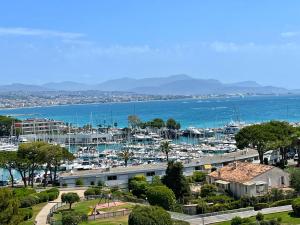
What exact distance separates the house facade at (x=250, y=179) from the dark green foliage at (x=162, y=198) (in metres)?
7.94

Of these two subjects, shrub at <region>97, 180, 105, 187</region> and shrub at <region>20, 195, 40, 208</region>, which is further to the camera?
shrub at <region>97, 180, 105, 187</region>

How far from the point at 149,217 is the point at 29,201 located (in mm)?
17200

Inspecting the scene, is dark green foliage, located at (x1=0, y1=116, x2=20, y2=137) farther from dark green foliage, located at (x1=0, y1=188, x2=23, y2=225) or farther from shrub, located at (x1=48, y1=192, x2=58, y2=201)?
dark green foliage, located at (x1=0, y1=188, x2=23, y2=225)

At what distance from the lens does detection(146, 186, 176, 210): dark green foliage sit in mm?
39719

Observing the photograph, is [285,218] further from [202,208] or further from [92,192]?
[92,192]

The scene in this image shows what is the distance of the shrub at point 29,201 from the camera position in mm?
42750

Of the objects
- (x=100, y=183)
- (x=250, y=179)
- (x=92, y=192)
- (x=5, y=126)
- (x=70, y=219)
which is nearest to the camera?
(x=70, y=219)

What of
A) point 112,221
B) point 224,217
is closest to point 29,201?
point 112,221

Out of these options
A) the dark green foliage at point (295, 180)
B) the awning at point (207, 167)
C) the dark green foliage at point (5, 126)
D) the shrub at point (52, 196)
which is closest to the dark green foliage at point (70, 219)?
the shrub at point (52, 196)

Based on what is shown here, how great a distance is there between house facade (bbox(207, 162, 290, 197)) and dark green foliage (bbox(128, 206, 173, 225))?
16.3 m

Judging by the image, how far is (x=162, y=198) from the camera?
39719mm

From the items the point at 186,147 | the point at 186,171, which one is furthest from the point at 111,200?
the point at 186,147

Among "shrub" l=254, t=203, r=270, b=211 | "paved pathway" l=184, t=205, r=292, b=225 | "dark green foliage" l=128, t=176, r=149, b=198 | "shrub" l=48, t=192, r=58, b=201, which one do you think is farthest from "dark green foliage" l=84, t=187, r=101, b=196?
"shrub" l=254, t=203, r=270, b=211

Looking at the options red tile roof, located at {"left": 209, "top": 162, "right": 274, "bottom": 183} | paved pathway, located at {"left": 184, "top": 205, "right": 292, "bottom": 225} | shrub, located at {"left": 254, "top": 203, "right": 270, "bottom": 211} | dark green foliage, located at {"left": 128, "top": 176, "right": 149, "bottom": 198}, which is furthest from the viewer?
dark green foliage, located at {"left": 128, "top": 176, "right": 149, "bottom": 198}
